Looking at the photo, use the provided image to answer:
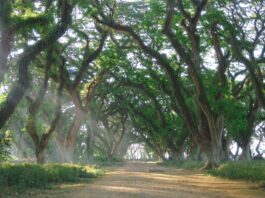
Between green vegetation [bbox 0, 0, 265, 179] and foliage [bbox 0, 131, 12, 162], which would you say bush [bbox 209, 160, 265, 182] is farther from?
foliage [bbox 0, 131, 12, 162]

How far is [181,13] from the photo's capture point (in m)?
23.4

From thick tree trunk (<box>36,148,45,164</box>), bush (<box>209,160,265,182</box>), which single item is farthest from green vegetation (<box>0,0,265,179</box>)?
bush (<box>209,160,265,182</box>)

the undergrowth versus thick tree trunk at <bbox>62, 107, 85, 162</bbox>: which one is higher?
thick tree trunk at <bbox>62, 107, 85, 162</bbox>

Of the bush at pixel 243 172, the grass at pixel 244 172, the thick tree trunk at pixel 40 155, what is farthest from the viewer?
the thick tree trunk at pixel 40 155

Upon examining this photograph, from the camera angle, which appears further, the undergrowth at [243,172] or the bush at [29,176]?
the undergrowth at [243,172]

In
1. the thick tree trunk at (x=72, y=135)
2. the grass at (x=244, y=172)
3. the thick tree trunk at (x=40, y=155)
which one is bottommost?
the grass at (x=244, y=172)

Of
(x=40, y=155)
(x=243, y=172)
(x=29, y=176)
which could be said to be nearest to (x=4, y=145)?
(x=29, y=176)

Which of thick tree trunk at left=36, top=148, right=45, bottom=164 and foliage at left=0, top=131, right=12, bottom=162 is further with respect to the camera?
thick tree trunk at left=36, top=148, right=45, bottom=164

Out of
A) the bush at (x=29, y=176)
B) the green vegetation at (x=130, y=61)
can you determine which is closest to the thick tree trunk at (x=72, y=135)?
the green vegetation at (x=130, y=61)

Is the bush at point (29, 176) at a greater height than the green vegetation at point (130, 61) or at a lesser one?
lesser

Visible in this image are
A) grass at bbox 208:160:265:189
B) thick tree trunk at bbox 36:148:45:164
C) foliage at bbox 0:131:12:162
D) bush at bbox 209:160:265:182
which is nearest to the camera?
Answer: foliage at bbox 0:131:12:162

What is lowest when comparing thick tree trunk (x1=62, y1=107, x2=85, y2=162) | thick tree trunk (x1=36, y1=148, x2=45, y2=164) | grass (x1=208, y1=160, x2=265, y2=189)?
grass (x1=208, y1=160, x2=265, y2=189)

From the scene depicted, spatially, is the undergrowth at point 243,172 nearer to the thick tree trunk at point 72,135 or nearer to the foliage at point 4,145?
the foliage at point 4,145

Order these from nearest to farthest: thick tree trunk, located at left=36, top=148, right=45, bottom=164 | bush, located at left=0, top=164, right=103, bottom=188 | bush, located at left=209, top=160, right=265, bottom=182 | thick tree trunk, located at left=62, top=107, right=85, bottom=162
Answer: bush, located at left=0, top=164, right=103, bottom=188 → bush, located at left=209, top=160, right=265, bottom=182 → thick tree trunk, located at left=36, top=148, right=45, bottom=164 → thick tree trunk, located at left=62, top=107, right=85, bottom=162
